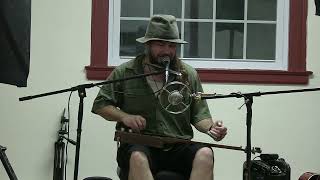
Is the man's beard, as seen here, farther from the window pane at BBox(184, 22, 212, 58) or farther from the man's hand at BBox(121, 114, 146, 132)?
the window pane at BBox(184, 22, 212, 58)

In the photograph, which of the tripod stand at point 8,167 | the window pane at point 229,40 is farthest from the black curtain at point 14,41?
the window pane at point 229,40

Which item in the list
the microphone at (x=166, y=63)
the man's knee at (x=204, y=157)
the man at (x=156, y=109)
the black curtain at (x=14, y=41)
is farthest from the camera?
the man at (x=156, y=109)

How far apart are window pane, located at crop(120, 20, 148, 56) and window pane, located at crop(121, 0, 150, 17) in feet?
0.17

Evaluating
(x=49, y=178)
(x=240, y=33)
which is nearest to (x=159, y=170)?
(x=49, y=178)

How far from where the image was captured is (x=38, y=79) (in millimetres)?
3480

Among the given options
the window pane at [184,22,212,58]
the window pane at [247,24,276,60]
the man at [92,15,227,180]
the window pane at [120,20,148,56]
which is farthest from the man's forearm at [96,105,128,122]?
the window pane at [247,24,276,60]

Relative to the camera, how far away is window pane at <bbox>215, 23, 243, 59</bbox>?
3635 mm

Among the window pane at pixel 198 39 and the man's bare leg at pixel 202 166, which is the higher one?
the window pane at pixel 198 39

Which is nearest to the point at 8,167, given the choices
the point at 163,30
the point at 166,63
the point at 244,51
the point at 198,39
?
the point at 166,63

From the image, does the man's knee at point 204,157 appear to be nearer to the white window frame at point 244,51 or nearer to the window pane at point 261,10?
the white window frame at point 244,51

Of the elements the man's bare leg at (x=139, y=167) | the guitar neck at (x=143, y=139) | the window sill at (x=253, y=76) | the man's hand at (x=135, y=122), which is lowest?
the man's bare leg at (x=139, y=167)

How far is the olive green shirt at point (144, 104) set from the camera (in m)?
2.70

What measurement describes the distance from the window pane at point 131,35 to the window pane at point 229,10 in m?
0.53

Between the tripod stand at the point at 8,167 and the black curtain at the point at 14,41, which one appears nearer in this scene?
the tripod stand at the point at 8,167
